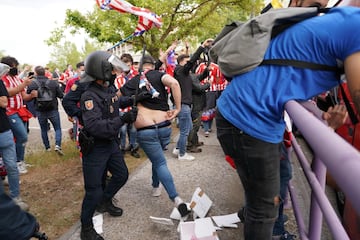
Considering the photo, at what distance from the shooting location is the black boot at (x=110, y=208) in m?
A: 3.33

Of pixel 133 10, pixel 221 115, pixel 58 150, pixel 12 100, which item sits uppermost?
pixel 133 10

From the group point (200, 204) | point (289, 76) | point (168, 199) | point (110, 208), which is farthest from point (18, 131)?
point (289, 76)

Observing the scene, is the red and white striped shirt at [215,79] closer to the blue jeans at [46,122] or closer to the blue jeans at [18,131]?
the blue jeans at [46,122]

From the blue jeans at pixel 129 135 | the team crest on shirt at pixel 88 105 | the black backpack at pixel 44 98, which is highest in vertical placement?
the team crest on shirt at pixel 88 105

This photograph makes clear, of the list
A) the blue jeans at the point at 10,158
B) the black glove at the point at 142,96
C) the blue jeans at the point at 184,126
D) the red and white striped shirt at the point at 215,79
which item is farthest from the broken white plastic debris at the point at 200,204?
the red and white striped shirt at the point at 215,79

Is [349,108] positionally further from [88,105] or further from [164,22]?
[164,22]

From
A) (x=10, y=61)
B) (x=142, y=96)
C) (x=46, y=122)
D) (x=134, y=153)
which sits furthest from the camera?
(x=46, y=122)

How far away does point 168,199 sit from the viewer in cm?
372

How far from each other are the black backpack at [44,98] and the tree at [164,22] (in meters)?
4.83

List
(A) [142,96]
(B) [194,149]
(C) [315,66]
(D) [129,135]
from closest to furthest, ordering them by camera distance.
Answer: (C) [315,66] → (A) [142,96] → (B) [194,149] → (D) [129,135]

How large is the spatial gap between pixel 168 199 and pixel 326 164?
328 cm

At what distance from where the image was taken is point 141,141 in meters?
3.30

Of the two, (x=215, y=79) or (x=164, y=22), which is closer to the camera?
(x=215, y=79)

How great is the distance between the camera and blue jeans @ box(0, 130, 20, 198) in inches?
142
